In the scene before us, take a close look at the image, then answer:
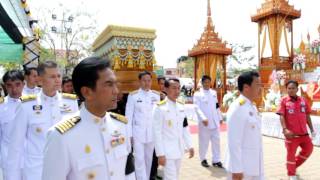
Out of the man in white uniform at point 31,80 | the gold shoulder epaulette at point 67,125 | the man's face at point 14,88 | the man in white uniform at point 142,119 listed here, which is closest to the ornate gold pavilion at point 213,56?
the man in white uniform at point 142,119

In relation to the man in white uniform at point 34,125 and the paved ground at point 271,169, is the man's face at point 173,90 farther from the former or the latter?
the paved ground at point 271,169

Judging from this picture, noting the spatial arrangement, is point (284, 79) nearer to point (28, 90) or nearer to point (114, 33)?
point (114, 33)

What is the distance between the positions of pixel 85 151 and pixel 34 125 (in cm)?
215

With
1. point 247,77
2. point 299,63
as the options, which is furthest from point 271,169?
point 299,63

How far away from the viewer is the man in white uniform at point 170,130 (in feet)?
15.2

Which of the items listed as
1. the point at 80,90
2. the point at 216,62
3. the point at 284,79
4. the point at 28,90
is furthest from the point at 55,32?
the point at 80,90

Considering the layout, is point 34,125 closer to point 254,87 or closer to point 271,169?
point 254,87

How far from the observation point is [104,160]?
182cm

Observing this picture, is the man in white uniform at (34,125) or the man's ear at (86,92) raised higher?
the man's ear at (86,92)

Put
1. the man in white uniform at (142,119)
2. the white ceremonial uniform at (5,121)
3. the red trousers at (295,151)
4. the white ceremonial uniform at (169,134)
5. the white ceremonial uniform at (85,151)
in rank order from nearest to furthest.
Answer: the white ceremonial uniform at (85,151), the white ceremonial uniform at (5,121), the white ceremonial uniform at (169,134), the red trousers at (295,151), the man in white uniform at (142,119)

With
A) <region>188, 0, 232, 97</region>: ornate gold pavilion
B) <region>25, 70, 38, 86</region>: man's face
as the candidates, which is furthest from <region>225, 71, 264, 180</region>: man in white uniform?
<region>188, 0, 232, 97</region>: ornate gold pavilion

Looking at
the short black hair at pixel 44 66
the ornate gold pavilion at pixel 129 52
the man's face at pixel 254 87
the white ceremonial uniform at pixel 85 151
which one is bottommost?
the white ceremonial uniform at pixel 85 151

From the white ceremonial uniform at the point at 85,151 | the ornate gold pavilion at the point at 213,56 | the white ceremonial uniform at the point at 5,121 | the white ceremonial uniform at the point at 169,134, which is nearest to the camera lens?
the white ceremonial uniform at the point at 85,151

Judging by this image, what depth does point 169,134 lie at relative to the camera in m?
4.75
